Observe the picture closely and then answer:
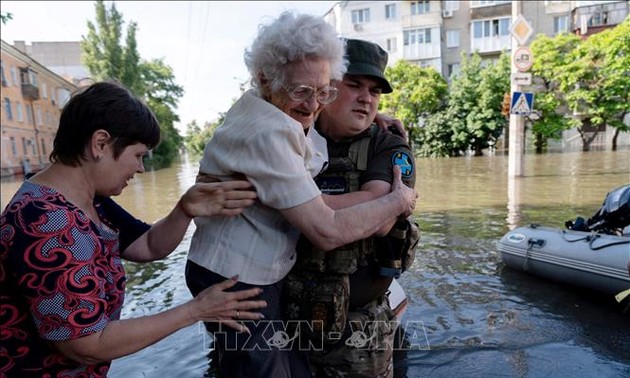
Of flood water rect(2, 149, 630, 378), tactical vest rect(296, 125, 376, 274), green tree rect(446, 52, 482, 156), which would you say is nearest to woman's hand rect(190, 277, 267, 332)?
tactical vest rect(296, 125, 376, 274)

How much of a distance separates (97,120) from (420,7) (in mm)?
42484

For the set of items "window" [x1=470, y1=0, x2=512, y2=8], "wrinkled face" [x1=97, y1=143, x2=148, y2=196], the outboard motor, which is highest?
"window" [x1=470, y1=0, x2=512, y2=8]

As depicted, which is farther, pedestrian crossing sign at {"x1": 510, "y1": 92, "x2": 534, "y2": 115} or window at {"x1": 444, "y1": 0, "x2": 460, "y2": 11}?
window at {"x1": 444, "y1": 0, "x2": 460, "y2": 11}

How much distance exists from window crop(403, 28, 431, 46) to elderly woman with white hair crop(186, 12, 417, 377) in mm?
40696

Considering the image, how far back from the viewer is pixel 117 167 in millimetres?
1600

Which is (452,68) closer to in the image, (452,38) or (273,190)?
(452,38)

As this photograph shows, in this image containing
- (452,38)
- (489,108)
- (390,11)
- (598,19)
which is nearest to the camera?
(489,108)

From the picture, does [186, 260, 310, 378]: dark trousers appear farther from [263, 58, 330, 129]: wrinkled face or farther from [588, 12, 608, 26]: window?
[588, 12, 608, 26]: window

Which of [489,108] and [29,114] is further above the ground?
[29,114]

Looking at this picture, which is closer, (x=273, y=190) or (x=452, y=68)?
(x=273, y=190)

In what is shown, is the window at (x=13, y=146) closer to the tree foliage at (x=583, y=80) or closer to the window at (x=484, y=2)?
the tree foliage at (x=583, y=80)

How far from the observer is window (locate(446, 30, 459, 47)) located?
1567 inches

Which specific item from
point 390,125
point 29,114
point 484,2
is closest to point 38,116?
point 29,114

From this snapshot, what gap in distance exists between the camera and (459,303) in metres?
4.71
